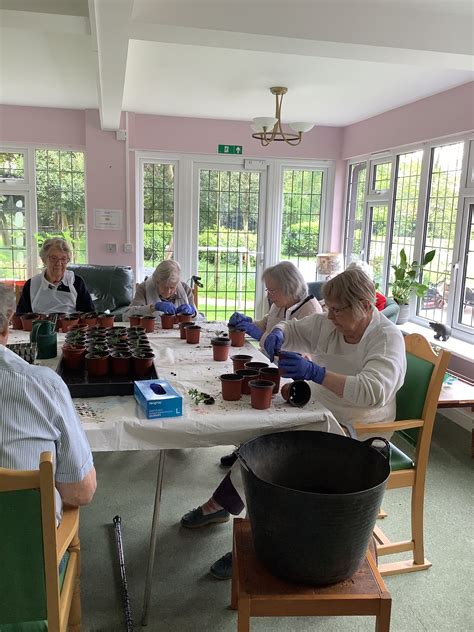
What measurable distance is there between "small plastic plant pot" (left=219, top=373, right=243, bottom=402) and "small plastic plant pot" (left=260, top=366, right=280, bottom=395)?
3.6 inches

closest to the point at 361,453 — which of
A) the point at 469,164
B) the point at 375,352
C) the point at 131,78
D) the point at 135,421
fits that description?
the point at 375,352

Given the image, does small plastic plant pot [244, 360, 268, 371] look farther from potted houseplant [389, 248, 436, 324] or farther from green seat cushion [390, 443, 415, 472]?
potted houseplant [389, 248, 436, 324]

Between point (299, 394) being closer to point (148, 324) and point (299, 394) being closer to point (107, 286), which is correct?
point (148, 324)

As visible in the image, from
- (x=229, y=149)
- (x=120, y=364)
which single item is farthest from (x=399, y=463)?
(x=229, y=149)

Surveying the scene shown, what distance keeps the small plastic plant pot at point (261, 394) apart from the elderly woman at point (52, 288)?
196 centimetres

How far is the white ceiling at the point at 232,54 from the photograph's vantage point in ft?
8.18

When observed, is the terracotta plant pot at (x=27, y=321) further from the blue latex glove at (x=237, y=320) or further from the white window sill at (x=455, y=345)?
the white window sill at (x=455, y=345)

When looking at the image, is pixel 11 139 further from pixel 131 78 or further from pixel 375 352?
pixel 375 352

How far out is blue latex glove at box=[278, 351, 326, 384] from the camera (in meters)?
1.77

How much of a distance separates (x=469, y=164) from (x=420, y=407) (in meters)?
2.68

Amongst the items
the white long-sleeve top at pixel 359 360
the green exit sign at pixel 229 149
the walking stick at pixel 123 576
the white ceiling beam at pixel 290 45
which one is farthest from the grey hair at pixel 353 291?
→ the green exit sign at pixel 229 149

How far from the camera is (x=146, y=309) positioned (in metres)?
3.21

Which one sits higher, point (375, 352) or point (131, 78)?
point (131, 78)

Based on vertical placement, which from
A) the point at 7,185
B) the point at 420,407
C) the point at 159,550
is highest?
the point at 7,185
